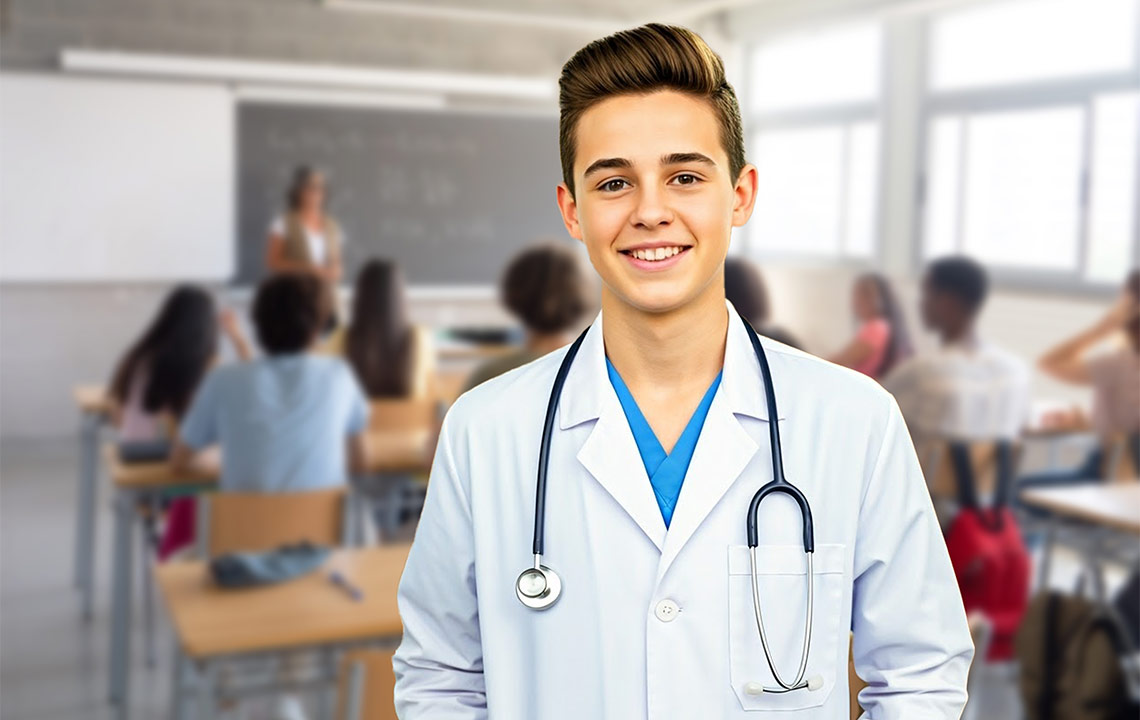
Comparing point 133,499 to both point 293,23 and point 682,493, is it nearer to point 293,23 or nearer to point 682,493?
point 682,493

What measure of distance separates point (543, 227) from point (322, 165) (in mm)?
1505

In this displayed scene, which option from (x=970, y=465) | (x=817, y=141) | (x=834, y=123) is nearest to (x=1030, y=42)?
(x=834, y=123)

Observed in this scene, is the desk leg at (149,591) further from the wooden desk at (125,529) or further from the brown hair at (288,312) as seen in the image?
the brown hair at (288,312)

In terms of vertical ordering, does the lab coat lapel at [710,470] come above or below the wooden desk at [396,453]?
above

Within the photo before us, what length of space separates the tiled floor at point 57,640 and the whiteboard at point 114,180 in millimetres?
1524

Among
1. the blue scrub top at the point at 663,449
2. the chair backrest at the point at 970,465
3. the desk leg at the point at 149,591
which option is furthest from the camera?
the desk leg at the point at 149,591

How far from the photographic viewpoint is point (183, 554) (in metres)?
3.34

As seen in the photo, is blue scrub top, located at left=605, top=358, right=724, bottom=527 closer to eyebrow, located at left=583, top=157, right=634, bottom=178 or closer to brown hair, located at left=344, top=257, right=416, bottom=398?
eyebrow, located at left=583, top=157, right=634, bottom=178

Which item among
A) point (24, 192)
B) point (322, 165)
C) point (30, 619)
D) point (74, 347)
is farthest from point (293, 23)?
point (30, 619)

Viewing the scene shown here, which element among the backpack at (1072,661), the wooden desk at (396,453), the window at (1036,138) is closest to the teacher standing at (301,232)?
the wooden desk at (396,453)

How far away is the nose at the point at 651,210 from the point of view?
0.75 metres

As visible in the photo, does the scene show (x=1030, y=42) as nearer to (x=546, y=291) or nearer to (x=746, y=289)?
(x=746, y=289)

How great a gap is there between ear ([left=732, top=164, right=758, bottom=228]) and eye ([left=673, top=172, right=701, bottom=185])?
1.8 inches

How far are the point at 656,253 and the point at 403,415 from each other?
10.3 feet
